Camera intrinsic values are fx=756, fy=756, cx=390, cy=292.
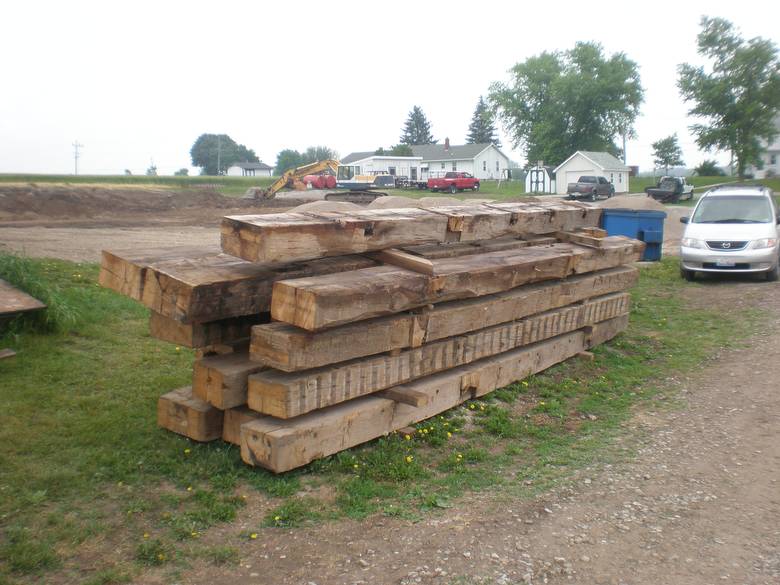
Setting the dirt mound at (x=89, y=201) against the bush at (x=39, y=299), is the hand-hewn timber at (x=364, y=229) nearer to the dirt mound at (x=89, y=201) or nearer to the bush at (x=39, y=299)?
the bush at (x=39, y=299)

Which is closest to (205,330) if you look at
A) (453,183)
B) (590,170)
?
(453,183)

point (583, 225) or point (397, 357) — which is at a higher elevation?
point (583, 225)

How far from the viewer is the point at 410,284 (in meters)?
5.36

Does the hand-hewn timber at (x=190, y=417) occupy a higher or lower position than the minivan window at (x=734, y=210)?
lower

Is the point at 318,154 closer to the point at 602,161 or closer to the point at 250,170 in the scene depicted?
the point at 250,170

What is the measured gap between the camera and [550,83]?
76.7 meters

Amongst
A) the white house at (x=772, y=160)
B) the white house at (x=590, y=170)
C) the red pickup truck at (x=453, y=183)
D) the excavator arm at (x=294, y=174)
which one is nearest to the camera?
the excavator arm at (x=294, y=174)

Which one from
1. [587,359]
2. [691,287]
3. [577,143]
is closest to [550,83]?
[577,143]

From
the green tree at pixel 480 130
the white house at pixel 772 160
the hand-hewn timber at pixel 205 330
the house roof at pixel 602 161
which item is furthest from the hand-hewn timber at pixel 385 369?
the green tree at pixel 480 130

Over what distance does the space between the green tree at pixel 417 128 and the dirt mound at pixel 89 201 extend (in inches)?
3073

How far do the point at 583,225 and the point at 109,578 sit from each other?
658cm

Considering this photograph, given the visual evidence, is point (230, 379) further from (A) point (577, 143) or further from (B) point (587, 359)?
(A) point (577, 143)

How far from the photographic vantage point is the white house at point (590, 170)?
60344 mm

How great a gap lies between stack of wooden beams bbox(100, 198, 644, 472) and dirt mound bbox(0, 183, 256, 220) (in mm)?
23497
